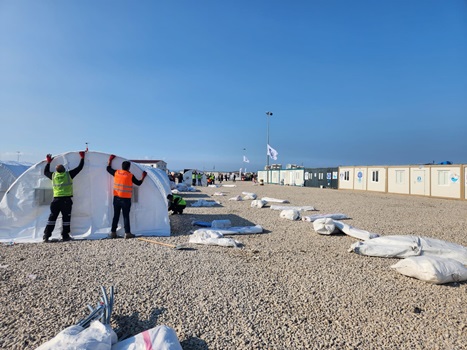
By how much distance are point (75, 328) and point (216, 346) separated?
133cm

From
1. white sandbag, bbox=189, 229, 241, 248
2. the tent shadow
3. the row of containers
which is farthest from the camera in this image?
the row of containers

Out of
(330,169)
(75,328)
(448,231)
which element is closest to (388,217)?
(448,231)

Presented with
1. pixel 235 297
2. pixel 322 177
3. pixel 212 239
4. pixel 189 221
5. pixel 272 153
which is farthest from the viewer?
pixel 272 153

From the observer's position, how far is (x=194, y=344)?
9.91 ft

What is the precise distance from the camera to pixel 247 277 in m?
4.93

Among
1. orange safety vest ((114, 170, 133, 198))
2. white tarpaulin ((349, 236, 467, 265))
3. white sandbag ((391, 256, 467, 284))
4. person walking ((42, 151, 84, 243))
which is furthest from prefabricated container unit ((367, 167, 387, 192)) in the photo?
person walking ((42, 151, 84, 243))

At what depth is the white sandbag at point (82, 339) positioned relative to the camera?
7.71 ft

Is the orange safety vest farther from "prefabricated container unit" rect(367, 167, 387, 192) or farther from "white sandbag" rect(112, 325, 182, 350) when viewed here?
"prefabricated container unit" rect(367, 167, 387, 192)

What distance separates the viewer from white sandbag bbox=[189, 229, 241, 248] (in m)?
7.07

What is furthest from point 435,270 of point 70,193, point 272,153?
point 272,153

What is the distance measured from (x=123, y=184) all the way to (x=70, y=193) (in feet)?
4.35

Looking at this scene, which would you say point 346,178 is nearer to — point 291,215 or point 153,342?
point 291,215

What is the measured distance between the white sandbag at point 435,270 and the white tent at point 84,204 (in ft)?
19.3

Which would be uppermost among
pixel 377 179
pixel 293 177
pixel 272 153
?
pixel 272 153
